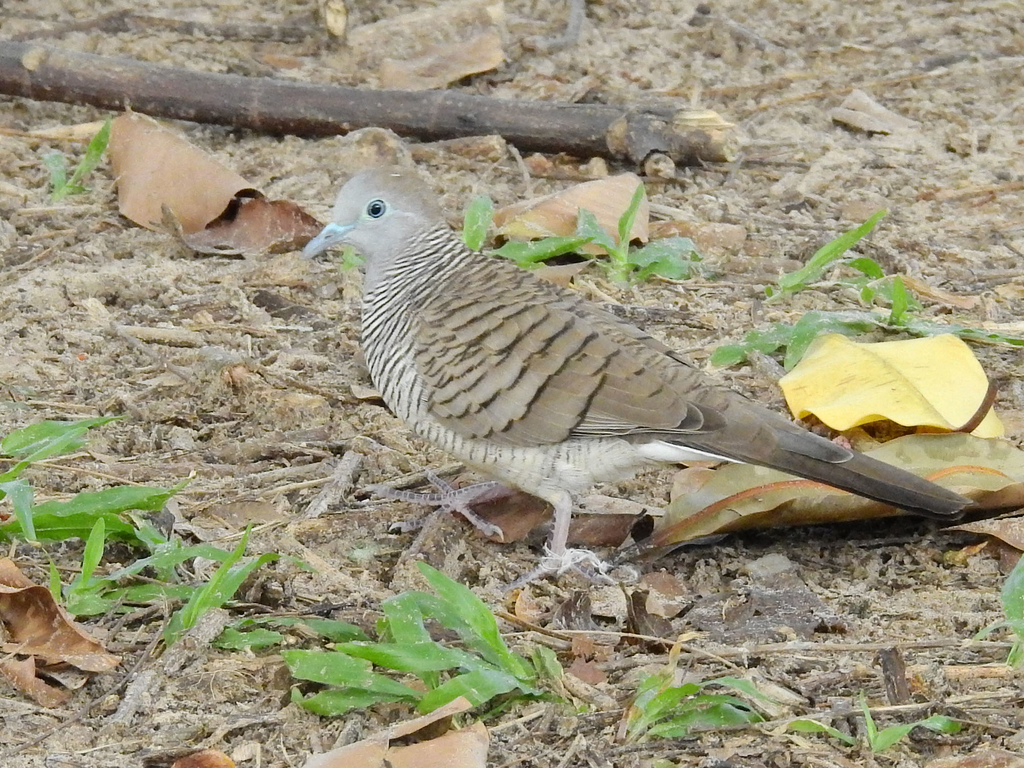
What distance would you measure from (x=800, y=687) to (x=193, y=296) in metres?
3.05

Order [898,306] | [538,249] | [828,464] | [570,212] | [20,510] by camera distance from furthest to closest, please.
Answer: [570,212], [538,249], [898,306], [828,464], [20,510]

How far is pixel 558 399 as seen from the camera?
3.76 metres

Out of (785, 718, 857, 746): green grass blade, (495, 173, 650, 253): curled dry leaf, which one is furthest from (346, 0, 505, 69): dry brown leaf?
(785, 718, 857, 746): green grass blade

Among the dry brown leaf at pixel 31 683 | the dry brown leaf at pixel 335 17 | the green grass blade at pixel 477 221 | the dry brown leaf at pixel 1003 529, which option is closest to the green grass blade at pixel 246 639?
the dry brown leaf at pixel 31 683

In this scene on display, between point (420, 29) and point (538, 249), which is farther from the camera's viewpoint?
point (420, 29)

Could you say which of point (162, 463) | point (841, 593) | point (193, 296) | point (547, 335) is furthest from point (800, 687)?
point (193, 296)

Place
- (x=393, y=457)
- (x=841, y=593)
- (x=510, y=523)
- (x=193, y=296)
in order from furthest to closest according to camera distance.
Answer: (x=193, y=296), (x=393, y=457), (x=510, y=523), (x=841, y=593)

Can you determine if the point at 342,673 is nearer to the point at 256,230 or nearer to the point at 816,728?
the point at 816,728

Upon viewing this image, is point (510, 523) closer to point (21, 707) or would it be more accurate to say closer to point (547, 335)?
point (547, 335)

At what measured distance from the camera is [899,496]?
3498 millimetres

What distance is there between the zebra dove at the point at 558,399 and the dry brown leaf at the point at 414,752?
3.61 ft

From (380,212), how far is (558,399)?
1058 mm

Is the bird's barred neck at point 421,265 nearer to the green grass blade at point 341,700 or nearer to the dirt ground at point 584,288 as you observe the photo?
the dirt ground at point 584,288

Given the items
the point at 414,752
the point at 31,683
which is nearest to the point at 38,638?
the point at 31,683
